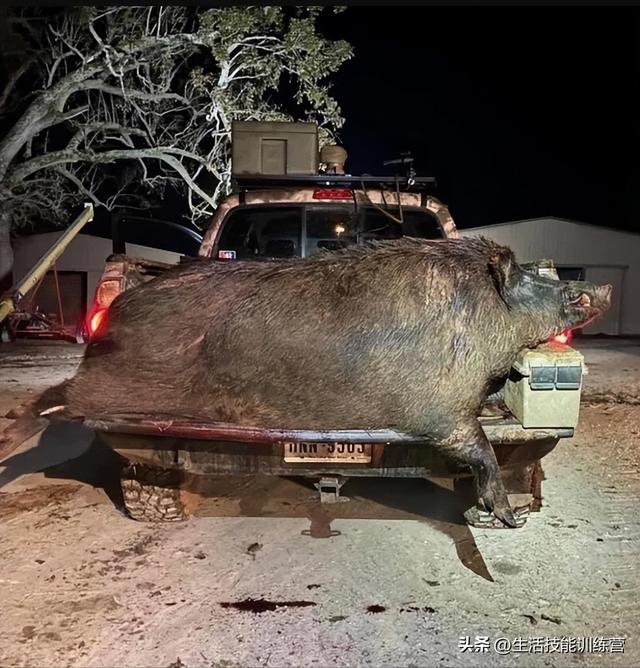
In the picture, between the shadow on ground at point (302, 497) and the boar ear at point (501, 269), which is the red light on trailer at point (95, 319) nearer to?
the shadow on ground at point (302, 497)

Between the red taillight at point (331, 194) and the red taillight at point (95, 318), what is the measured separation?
74.6 inches

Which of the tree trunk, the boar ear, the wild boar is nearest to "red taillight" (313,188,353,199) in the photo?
the wild boar

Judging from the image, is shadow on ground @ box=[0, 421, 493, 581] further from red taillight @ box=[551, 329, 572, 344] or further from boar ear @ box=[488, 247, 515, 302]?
boar ear @ box=[488, 247, 515, 302]

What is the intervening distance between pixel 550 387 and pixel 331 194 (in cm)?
248

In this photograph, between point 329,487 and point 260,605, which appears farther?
A: point 329,487

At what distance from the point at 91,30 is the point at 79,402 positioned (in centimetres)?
1158

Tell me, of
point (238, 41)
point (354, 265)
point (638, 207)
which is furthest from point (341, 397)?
point (638, 207)

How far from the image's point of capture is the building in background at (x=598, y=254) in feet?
64.2

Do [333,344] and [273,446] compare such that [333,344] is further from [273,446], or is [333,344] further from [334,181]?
[334,181]

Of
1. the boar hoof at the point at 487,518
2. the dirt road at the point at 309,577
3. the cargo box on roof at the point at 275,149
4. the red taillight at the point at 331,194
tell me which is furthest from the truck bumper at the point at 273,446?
the cargo box on roof at the point at 275,149

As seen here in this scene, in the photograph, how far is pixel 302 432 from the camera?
12.1 feet

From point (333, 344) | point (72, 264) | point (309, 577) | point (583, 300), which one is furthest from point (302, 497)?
point (72, 264)

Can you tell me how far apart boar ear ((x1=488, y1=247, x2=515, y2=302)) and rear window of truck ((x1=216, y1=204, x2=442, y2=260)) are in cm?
161

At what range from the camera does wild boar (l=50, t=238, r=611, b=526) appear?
371 cm
